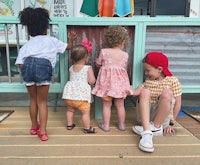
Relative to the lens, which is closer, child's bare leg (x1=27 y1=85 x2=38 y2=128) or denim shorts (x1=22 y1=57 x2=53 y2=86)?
denim shorts (x1=22 y1=57 x2=53 y2=86)

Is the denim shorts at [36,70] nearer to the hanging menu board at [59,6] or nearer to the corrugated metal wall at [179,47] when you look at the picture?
the corrugated metal wall at [179,47]

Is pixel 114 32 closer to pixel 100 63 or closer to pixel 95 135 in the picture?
pixel 100 63

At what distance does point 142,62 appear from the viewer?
8.27 feet

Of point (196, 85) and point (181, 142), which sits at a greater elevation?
point (196, 85)

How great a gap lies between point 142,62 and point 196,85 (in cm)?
72

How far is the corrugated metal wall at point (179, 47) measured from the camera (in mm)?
2541

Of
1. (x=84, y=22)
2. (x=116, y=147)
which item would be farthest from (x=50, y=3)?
(x=116, y=147)

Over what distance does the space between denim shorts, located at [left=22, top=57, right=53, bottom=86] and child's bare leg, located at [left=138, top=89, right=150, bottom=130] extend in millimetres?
862

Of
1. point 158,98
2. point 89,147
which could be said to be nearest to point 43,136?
point 89,147

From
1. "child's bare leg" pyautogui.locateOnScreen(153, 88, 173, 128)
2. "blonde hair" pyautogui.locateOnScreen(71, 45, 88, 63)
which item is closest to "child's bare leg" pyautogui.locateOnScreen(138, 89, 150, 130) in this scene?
"child's bare leg" pyautogui.locateOnScreen(153, 88, 173, 128)

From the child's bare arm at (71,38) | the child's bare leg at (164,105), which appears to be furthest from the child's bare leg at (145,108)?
the child's bare arm at (71,38)

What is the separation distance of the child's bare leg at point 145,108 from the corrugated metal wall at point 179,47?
2.21ft

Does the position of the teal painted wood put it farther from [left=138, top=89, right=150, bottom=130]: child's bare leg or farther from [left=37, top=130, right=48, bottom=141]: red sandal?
[left=37, top=130, right=48, bottom=141]: red sandal

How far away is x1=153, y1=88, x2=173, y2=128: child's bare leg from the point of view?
2.05 meters
